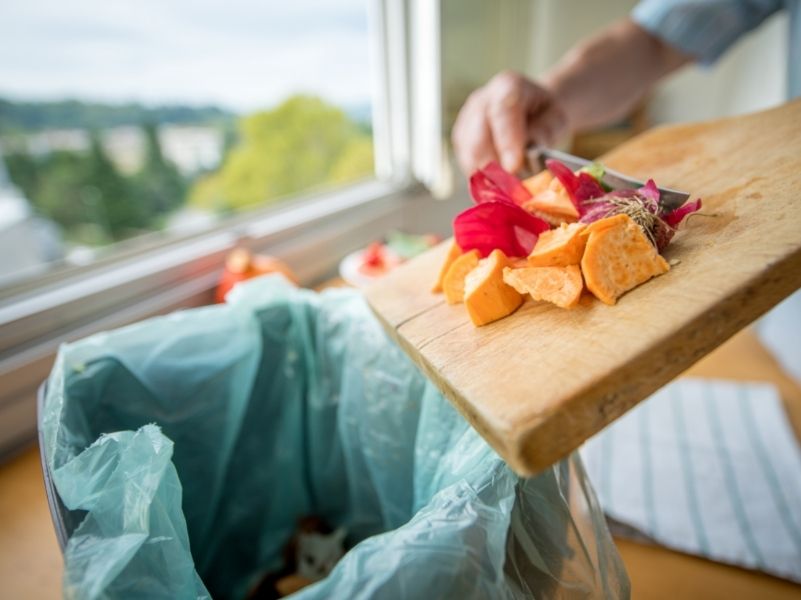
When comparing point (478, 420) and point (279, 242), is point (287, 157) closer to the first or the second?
point (279, 242)

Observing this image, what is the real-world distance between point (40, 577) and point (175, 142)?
62 cm

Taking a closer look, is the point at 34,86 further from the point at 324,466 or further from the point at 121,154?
the point at 324,466

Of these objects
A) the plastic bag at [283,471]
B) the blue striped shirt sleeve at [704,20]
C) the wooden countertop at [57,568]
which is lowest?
the wooden countertop at [57,568]

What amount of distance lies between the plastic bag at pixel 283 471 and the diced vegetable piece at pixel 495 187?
0.47 feet

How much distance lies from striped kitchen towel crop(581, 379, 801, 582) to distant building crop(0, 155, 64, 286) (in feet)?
2.42

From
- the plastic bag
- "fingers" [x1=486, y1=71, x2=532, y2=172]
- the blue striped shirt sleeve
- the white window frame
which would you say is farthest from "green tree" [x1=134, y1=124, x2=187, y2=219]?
the blue striped shirt sleeve

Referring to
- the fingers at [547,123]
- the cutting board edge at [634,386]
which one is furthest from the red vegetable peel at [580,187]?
the fingers at [547,123]

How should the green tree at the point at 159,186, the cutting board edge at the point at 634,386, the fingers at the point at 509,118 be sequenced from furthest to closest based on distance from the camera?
the green tree at the point at 159,186
the fingers at the point at 509,118
the cutting board edge at the point at 634,386

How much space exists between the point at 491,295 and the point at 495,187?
102 mm

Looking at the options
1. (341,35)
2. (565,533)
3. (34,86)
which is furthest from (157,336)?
(341,35)

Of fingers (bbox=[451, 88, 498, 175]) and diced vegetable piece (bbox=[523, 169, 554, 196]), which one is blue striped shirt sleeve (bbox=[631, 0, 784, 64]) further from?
diced vegetable piece (bbox=[523, 169, 554, 196])

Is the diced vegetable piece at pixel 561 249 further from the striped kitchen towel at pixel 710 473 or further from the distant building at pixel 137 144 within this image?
the distant building at pixel 137 144

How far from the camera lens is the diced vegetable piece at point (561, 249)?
26cm

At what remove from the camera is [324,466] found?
1.52 ft
